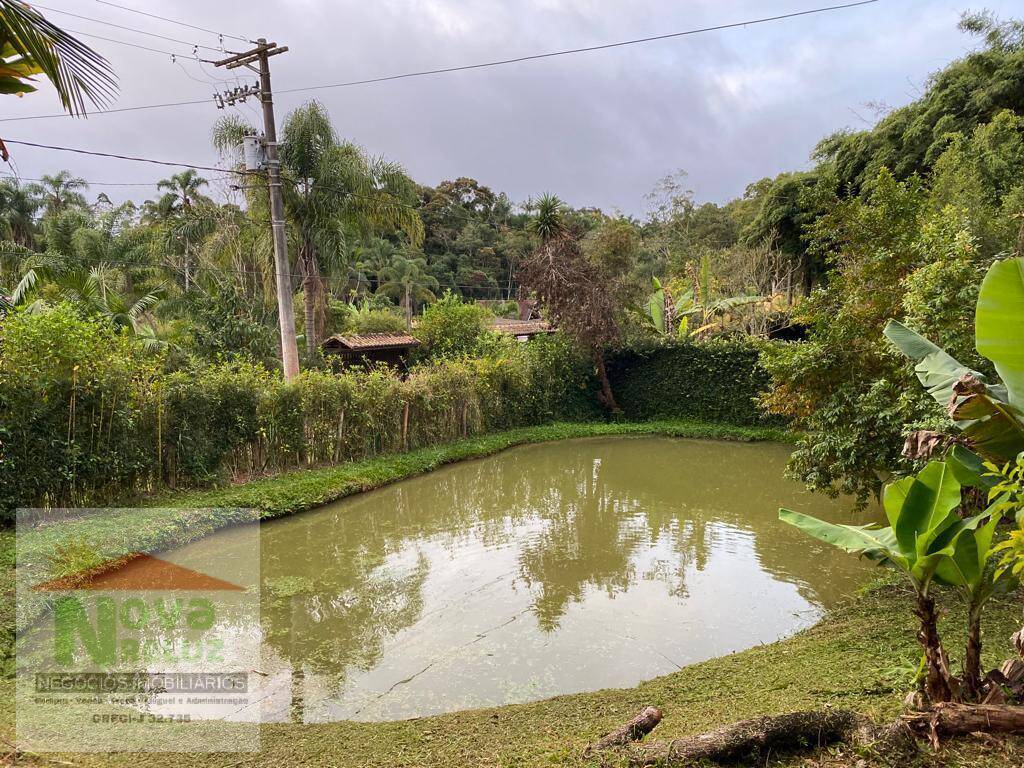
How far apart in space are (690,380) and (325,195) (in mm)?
10546

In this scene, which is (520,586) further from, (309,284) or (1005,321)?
(309,284)

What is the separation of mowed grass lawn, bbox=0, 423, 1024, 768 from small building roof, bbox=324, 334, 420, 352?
1233 centimetres

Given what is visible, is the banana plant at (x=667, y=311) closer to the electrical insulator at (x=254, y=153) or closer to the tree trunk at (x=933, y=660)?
the electrical insulator at (x=254, y=153)

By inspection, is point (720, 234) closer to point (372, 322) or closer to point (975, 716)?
point (372, 322)

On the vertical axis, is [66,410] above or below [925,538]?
above

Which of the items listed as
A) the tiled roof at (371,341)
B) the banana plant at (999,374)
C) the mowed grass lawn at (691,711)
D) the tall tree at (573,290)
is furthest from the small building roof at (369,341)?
the banana plant at (999,374)

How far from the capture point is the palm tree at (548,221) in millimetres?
16219

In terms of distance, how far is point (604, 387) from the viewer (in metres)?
16.7

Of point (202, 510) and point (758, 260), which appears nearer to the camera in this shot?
point (202, 510)

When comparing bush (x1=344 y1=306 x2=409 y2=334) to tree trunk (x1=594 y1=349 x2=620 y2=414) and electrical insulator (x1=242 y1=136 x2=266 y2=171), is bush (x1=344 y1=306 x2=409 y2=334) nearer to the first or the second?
electrical insulator (x1=242 y1=136 x2=266 y2=171)

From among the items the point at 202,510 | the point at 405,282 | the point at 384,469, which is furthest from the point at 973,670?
the point at 405,282

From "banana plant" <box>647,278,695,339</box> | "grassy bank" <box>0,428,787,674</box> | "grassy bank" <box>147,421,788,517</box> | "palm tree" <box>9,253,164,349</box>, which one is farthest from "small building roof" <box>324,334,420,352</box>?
"banana plant" <box>647,278,695,339</box>

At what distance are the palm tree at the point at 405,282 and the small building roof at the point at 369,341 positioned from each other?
1411 centimetres

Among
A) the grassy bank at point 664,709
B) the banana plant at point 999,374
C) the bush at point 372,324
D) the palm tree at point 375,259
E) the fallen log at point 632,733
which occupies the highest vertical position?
the palm tree at point 375,259
